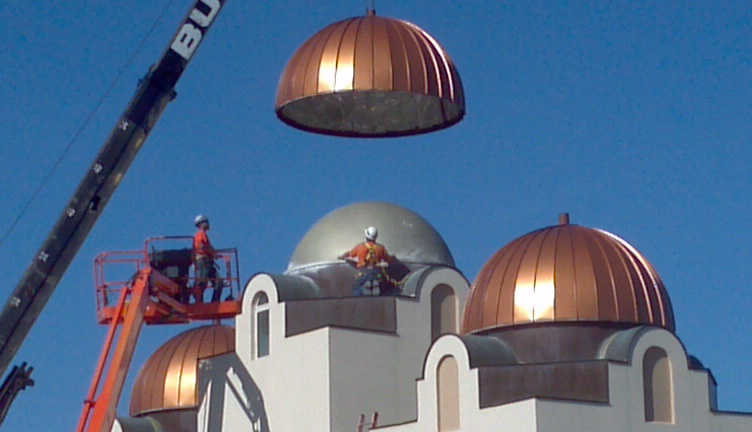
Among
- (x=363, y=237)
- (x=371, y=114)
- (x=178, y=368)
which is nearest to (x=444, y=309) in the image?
(x=363, y=237)

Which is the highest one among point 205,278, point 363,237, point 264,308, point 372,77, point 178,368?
point 372,77

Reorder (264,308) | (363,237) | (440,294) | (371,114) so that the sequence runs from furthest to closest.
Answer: (371,114) → (363,237) → (440,294) → (264,308)

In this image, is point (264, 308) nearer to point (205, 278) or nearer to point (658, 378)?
point (205, 278)

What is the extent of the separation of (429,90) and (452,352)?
27.7 ft

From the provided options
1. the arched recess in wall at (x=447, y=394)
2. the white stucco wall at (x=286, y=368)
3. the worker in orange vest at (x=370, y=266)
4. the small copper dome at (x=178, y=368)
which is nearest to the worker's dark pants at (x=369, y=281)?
the worker in orange vest at (x=370, y=266)

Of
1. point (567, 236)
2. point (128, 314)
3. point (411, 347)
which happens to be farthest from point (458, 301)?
point (128, 314)

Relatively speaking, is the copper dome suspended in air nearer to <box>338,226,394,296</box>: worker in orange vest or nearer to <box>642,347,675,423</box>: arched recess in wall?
<box>338,226,394,296</box>: worker in orange vest

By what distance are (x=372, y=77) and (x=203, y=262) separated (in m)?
6.94

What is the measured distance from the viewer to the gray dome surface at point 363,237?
188 feet

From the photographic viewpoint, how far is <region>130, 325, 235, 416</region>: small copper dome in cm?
6235

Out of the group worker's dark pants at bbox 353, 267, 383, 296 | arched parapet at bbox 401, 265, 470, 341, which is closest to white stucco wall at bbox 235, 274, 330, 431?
worker's dark pants at bbox 353, 267, 383, 296

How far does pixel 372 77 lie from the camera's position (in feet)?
178

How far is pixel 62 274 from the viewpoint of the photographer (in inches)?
1961

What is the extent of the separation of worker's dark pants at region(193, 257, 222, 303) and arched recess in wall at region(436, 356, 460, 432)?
8.57 metres
